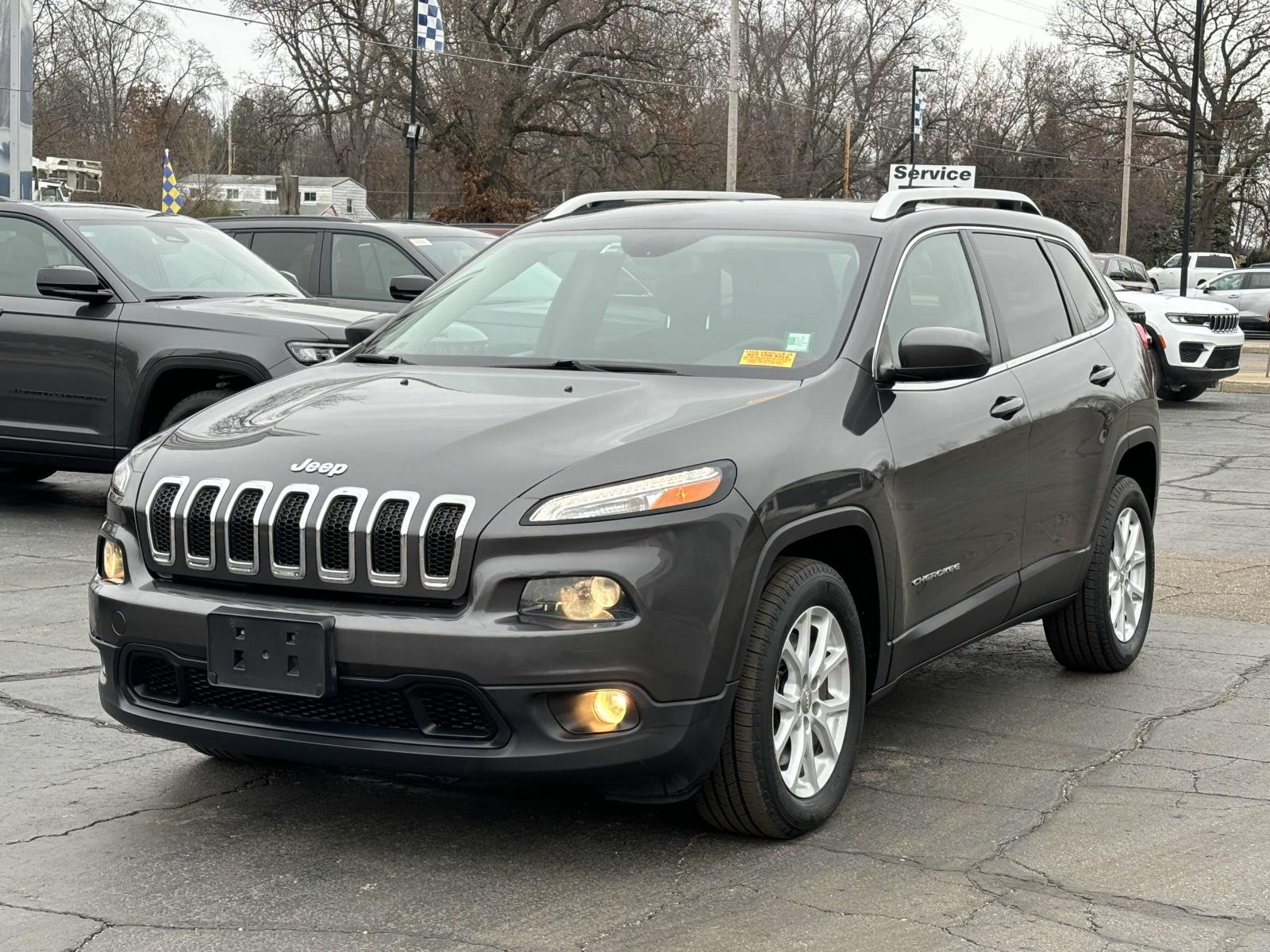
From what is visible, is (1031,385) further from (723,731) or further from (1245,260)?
(1245,260)

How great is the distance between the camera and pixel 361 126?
5897cm

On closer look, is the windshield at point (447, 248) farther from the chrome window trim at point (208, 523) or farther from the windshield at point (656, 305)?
the chrome window trim at point (208, 523)

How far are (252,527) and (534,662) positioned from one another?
772 mm

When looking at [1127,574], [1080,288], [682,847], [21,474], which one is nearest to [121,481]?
[682,847]

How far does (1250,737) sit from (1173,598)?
2.60 m

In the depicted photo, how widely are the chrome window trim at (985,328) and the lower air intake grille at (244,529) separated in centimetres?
178

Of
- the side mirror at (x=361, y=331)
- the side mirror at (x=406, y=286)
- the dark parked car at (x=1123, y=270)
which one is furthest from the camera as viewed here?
the dark parked car at (x=1123, y=270)

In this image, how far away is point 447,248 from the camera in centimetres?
1272

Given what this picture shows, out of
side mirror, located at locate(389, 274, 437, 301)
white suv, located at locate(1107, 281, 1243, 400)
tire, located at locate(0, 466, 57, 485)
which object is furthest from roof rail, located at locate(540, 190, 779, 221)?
white suv, located at locate(1107, 281, 1243, 400)

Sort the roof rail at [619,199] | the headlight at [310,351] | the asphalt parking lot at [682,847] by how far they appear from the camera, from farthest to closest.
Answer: the headlight at [310,351] → the roof rail at [619,199] → the asphalt parking lot at [682,847]

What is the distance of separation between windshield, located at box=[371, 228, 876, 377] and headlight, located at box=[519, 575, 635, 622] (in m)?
1.12

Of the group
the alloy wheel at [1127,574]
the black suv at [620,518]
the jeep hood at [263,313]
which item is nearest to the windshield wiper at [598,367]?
the black suv at [620,518]

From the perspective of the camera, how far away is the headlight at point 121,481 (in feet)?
14.3

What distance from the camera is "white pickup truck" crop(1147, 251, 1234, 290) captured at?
4572 centimetres
